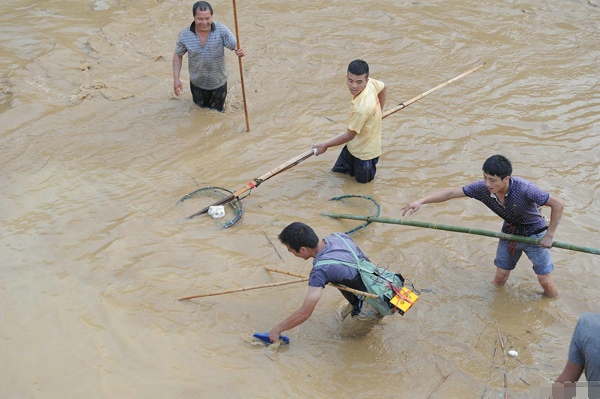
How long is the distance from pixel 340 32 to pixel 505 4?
305 cm

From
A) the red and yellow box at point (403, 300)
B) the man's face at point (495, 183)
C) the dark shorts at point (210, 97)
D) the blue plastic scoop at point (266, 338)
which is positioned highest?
the man's face at point (495, 183)

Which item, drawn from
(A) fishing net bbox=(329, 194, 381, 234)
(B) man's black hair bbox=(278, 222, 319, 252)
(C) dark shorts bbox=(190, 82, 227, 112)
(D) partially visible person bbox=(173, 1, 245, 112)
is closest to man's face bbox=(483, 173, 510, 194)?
(B) man's black hair bbox=(278, 222, 319, 252)

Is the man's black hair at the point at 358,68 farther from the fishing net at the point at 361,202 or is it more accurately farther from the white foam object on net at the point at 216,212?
the white foam object on net at the point at 216,212

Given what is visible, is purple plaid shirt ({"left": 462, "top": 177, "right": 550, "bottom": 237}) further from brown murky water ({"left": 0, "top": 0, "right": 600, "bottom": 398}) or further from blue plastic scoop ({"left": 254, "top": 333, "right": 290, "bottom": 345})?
blue plastic scoop ({"left": 254, "top": 333, "right": 290, "bottom": 345})

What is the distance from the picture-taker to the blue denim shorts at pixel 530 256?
4.61 meters

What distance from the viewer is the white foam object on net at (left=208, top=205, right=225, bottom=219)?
5.71 m

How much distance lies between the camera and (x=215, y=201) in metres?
5.97

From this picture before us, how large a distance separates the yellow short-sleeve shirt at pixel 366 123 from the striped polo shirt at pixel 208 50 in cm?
190

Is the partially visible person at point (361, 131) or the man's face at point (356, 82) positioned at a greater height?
the man's face at point (356, 82)

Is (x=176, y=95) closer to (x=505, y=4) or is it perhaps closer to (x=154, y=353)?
(x=154, y=353)

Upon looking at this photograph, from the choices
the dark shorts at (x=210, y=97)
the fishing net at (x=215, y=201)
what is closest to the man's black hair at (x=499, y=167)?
the fishing net at (x=215, y=201)

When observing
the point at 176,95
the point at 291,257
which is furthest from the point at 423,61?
the point at 291,257

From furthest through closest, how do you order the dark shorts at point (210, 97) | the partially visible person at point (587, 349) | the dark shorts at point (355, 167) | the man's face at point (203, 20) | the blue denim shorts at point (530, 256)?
the dark shorts at point (210, 97) < the man's face at point (203, 20) < the dark shorts at point (355, 167) < the blue denim shorts at point (530, 256) < the partially visible person at point (587, 349)

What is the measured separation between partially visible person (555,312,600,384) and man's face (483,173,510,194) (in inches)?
60.5
